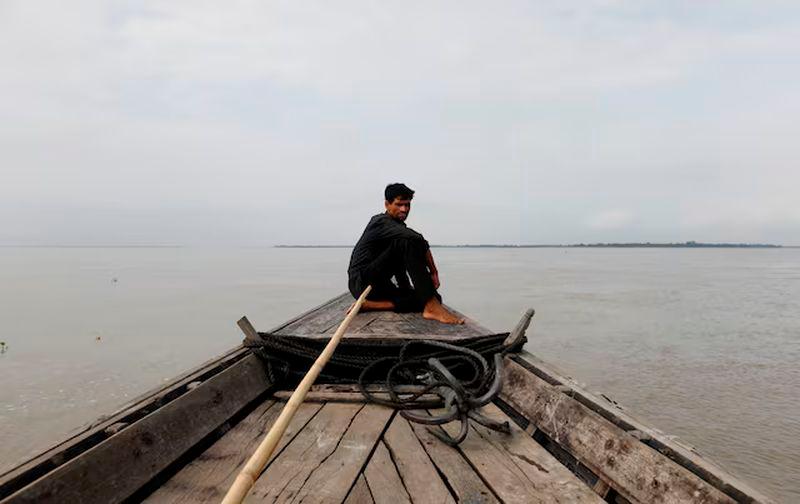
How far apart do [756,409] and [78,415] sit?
980 cm

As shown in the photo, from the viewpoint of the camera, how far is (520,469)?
2.19m

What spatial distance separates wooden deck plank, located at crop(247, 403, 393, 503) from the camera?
78.5 inches

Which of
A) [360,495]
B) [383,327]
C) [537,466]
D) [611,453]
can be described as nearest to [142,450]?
[360,495]

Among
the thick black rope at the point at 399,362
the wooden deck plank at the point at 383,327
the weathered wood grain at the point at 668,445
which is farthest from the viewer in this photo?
the wooden deck plank at the point at 383,327

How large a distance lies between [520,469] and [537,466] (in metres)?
0.10

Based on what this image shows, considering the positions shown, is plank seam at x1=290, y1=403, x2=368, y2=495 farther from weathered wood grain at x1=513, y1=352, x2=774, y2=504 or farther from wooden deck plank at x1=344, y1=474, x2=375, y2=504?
weathered wood grain at x1=513, y1=352, x2=774, y2=504

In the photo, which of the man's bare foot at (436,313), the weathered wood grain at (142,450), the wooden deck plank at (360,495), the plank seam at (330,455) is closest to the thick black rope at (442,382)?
the plank seam at (330,455)

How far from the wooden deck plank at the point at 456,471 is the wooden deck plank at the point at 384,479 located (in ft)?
0.68

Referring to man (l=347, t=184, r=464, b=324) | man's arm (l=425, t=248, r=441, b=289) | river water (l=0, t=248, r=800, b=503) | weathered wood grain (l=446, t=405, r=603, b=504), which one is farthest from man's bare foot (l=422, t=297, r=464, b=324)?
river water (l=0, t=248, r=800, b=503)

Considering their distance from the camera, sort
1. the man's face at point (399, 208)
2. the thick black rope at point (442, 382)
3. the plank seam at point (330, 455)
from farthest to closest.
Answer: the man's face at point (399, 208) → the thick black rope at point (442, 382) → the plank seam at point (330, 455)

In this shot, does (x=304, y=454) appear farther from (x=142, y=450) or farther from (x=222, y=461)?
(x=142, y=450)

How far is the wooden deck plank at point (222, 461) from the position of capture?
197 cm

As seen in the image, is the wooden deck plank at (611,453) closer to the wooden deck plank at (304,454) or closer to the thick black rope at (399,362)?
the thick black rope at (399,362)

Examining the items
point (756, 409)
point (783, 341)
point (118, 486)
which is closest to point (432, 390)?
point (118, 486)
